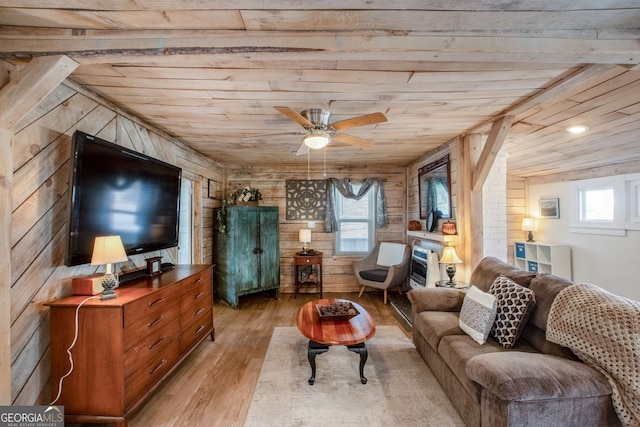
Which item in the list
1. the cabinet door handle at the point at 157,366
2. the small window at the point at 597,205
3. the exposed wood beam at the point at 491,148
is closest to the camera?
the cabinet door handle at the point at 157,366

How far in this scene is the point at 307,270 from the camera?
4852 mm

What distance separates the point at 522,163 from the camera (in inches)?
167

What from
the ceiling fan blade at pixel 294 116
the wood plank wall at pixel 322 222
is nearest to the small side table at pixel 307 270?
the wood plank wall at pixel 322 222

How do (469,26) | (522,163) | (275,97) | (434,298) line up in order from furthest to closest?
1. (522,163)
2. (434,298)
3. (275,97)
4. (469,26)

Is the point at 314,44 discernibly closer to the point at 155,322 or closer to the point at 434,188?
the point at 155,322

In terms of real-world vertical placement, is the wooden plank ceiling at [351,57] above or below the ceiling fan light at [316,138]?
above

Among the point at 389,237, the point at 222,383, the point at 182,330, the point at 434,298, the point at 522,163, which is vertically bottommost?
the point at 222,383

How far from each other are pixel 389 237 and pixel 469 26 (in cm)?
392

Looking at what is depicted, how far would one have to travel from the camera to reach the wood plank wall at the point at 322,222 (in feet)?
16.2

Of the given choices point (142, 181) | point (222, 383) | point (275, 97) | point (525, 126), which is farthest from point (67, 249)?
point (525, 126)

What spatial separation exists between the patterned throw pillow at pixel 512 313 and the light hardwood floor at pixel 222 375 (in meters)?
1.36

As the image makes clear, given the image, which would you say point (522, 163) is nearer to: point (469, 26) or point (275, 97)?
point (469, 26)

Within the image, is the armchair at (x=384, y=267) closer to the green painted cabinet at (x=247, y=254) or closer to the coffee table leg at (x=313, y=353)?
the green painted cabinet at (x=247, y=254)

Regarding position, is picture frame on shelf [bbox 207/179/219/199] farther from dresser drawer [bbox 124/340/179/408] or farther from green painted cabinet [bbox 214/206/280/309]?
dresser drawer [bbox 124/340/179/408]
